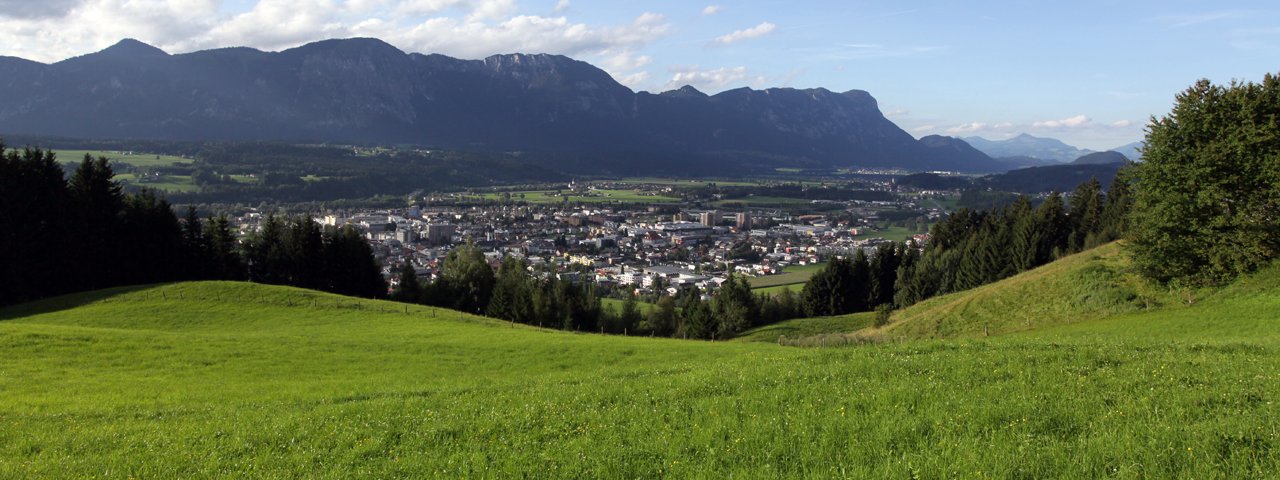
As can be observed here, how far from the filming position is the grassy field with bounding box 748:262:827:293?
93.6 metres

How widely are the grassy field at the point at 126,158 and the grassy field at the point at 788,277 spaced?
170 metres

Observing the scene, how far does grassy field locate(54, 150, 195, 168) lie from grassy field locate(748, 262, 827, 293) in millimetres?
170491

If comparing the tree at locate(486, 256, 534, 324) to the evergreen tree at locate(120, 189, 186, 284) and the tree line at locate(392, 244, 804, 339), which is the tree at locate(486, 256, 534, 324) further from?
the evergreen tree at locate(120, 189, 186, 284)

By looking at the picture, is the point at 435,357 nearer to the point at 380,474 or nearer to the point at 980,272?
the point at 380,474

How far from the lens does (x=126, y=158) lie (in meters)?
183

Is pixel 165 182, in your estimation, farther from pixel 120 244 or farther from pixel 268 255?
pixel 120 244

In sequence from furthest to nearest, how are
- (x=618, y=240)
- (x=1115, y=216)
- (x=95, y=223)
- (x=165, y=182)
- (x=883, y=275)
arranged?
(x=165, y=182) < (x=618, y=240) < (x=883, y=275) < (x=1115, y=216) < (x=95, y=223)

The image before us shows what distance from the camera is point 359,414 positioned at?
1236 cm

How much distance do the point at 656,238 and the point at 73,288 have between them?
102699mm

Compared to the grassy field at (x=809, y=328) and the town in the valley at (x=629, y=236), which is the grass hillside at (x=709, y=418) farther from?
the town in the valley at (x=629, y=236)

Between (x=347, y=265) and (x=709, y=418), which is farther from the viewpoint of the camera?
(x=347, y=265)

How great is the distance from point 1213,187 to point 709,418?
109 ft

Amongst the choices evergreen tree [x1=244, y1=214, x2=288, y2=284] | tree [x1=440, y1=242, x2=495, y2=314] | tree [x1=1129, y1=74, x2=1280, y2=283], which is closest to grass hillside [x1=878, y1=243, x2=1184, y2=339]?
tree [x1=1129, y1=74, x2=1280, y2=283]

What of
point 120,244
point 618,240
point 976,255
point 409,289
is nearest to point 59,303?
point 120,244
